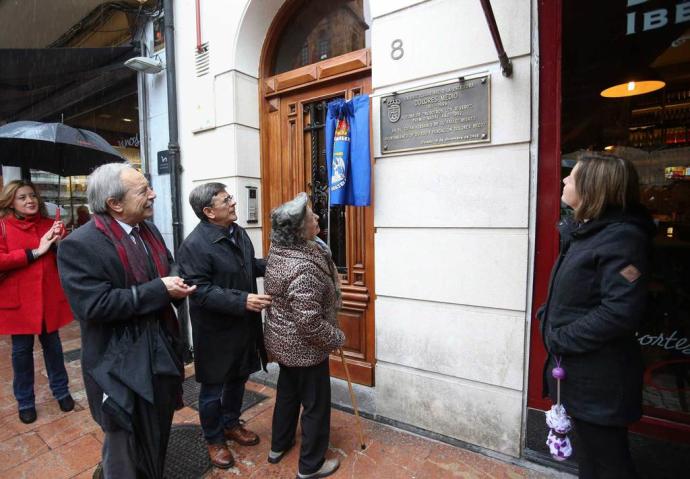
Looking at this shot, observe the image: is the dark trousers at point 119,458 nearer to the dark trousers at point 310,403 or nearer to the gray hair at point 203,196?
the dark trousers at point 310,403

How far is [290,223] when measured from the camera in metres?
2.40

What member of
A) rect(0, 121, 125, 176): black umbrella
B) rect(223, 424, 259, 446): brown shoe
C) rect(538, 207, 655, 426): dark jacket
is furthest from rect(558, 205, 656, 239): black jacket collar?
rect(0, 121, 125, 176): black umbrella

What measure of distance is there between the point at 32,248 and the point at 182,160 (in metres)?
1.90

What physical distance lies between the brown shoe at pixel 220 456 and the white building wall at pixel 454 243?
4.18 ft

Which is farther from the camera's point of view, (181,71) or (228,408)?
(181,71)

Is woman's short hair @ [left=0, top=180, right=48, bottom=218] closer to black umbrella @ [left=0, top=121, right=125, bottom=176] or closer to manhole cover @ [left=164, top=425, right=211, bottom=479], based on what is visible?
black umbrella @ [left=0, top=121, right=125, bottom=176]

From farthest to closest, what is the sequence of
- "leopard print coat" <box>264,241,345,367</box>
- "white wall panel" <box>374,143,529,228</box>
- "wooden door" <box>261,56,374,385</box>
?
"wooden door" <box>261,56,374,385</box>
"white wall panel" <box>374,143,529,228</box>
"leopard print coat" <box>264,241,345,367</box>

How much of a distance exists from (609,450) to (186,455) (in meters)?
2.77

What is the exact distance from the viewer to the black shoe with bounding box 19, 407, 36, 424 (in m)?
3.38

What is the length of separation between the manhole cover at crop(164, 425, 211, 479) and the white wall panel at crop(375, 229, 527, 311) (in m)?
1.86

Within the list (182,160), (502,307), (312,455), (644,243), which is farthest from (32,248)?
(644,243)

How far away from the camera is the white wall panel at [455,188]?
8.79ft

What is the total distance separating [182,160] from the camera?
15.8 ft

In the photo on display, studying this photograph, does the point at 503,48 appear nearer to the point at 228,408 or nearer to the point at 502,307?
the point at 502,307
